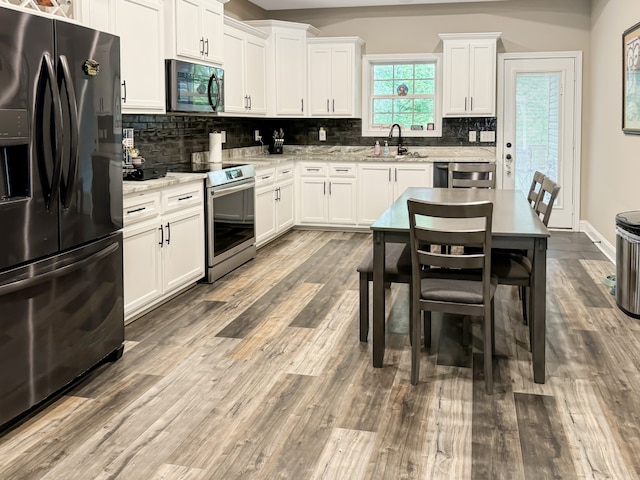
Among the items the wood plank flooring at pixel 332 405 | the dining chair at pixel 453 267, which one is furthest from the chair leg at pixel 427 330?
the dining chair at pixel 453 267

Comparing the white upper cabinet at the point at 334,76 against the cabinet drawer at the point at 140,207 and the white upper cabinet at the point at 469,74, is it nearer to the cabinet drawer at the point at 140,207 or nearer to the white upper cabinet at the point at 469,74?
the white upper cabinet at the point at 469,74

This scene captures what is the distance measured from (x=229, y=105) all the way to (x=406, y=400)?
13.2 ft

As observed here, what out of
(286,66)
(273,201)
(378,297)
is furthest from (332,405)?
(286,66)

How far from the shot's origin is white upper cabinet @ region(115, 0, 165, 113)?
412 centimetres

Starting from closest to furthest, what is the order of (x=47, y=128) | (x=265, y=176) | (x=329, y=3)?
1. (x=47, y=128)
2. (x=265, y=176)
3. (x=329, y=3)

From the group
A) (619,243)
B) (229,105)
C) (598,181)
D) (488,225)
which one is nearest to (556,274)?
(619,243)

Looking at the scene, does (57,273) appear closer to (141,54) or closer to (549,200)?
(141,54)

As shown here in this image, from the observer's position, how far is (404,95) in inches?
311

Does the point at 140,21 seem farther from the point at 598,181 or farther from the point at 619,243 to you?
the point at 598,181

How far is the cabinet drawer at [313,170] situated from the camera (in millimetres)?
7525

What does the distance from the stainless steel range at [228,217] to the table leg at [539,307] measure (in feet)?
8.70

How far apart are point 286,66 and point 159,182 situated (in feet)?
12.3

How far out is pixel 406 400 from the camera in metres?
2.95

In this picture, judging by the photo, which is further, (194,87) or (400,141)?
(400,141)
